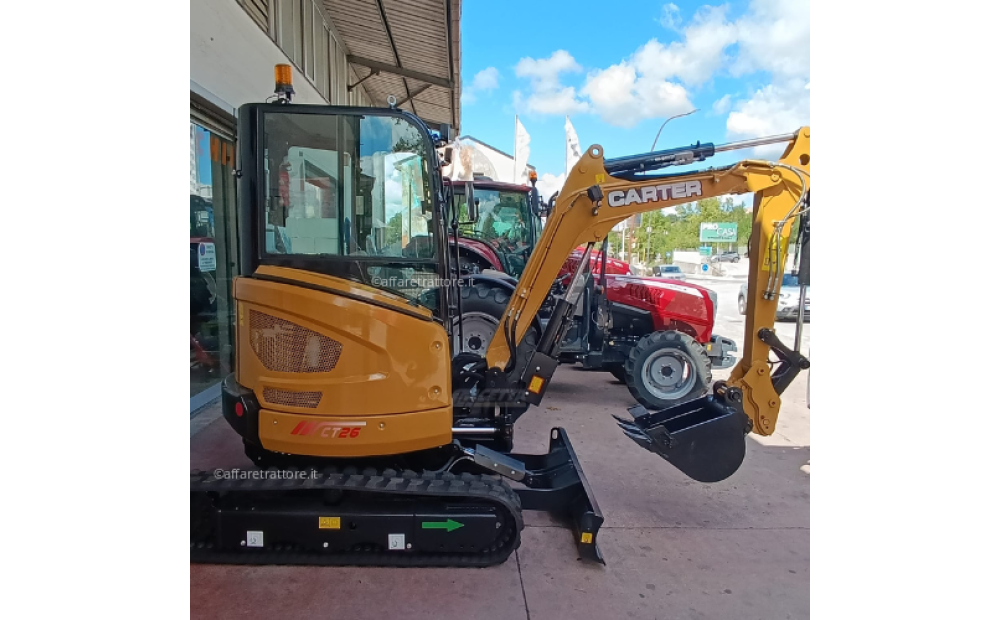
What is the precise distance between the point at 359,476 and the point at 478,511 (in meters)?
0.71

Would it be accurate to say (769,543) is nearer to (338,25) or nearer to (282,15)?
(282,15)

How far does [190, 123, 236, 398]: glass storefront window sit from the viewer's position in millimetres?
5684

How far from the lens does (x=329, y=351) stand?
300cm

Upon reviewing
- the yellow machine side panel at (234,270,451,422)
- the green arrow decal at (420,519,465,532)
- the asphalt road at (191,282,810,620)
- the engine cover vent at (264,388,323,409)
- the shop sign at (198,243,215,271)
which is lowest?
the asphalt road at (191,282,810,620)

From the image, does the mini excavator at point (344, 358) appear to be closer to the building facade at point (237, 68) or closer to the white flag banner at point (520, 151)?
the building facade at point (237, 68)

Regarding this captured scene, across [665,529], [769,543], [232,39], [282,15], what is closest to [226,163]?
[232,39]

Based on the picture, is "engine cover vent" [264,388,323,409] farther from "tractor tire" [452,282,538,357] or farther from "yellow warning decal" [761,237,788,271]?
"tractor tire" [452,282,538,357]

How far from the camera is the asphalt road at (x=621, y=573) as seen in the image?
2.77 meters

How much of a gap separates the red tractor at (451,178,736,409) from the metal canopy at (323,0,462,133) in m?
2.66

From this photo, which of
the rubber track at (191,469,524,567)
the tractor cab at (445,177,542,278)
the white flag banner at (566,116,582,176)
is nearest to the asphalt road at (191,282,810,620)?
the rubber track at (191,469,524,567)

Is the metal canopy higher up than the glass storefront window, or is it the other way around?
the metal canopy

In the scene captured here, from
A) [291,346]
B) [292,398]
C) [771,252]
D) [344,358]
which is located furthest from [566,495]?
[771,252]

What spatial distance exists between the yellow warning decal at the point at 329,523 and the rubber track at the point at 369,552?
0.53 ft

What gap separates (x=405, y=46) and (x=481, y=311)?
587cm
